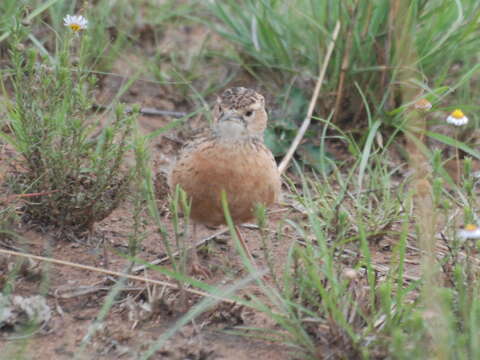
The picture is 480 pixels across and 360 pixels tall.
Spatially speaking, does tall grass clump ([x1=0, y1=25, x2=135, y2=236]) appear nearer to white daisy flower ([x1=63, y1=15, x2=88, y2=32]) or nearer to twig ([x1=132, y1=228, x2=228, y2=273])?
white daisy flower ([x1=63, y1=15, x2=88, y2=32])

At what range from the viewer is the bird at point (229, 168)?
437 centimetres

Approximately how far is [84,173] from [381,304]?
2.06m

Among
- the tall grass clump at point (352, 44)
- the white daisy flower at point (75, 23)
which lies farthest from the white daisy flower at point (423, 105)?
the white daisy flower at point (75, 23)

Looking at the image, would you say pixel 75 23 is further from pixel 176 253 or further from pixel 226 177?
pixel 176 253

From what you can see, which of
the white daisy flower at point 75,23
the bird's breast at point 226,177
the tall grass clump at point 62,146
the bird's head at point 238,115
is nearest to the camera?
the tall grass clump at point 62,146

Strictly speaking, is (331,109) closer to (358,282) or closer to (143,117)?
(143,117)

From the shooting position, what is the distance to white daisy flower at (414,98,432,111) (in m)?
5.28

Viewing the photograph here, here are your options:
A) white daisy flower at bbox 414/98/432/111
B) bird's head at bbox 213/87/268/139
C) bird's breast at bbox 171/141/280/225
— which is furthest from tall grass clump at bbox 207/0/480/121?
bird's breast at bbox 171/141/280/225

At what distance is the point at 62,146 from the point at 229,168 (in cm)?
95

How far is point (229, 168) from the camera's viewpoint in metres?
4.38

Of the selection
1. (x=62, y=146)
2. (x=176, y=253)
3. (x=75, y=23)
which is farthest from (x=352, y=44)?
(x=62, y=146)

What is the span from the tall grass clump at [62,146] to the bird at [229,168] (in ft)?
1.27

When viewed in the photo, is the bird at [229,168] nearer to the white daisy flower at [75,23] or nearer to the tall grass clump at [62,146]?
the tall grass clump at [62,146]

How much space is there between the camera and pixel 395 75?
19.0ft
